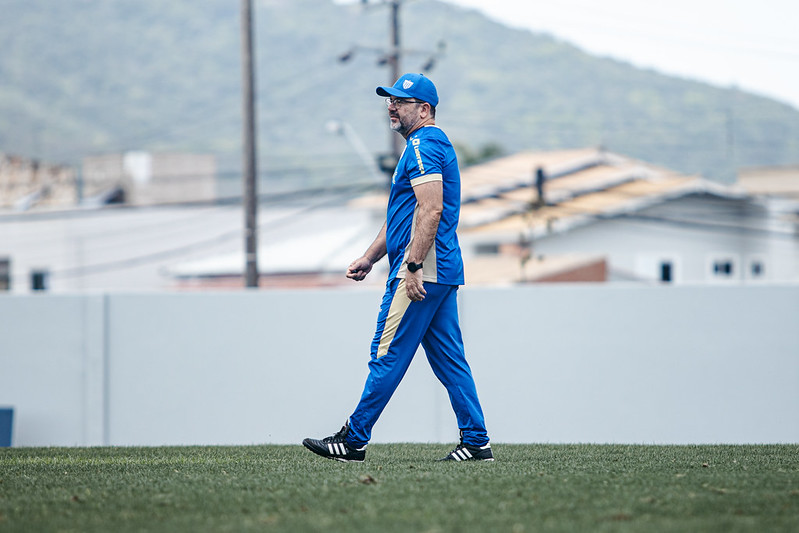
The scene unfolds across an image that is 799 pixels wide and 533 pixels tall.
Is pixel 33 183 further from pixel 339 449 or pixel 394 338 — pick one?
pixel 394 338

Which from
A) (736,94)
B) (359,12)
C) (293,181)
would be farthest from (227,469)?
(736,94)

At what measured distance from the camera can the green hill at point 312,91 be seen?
109 meters

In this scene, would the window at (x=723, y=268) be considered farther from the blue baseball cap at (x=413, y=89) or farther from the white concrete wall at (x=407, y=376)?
the blue baseball cap at (x=413, y=89)

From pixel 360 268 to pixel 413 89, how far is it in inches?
39.1

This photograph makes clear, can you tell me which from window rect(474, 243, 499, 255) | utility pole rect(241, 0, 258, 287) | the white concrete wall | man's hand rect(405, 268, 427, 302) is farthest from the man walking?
window rect(474, 243, 499, 255)

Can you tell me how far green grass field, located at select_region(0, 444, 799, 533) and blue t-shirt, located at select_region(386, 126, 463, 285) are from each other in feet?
3.26

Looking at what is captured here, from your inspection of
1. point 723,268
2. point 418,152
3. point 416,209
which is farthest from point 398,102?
point 723,268

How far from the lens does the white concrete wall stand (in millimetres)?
9430

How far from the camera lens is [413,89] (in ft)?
19.0

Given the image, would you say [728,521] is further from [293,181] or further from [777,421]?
[293,181]

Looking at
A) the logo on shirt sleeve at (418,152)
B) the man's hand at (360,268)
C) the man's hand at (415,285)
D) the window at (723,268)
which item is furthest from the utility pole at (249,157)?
the man's hand at (415,285)

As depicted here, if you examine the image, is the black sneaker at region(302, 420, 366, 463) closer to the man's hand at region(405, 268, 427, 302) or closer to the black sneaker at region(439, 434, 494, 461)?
the black sneaker at region(439, 434, 494, 461)

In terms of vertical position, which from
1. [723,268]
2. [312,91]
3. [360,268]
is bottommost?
[360,268]

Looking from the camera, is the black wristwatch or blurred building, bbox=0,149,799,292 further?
blurred building, bbox=0,149,799,292
